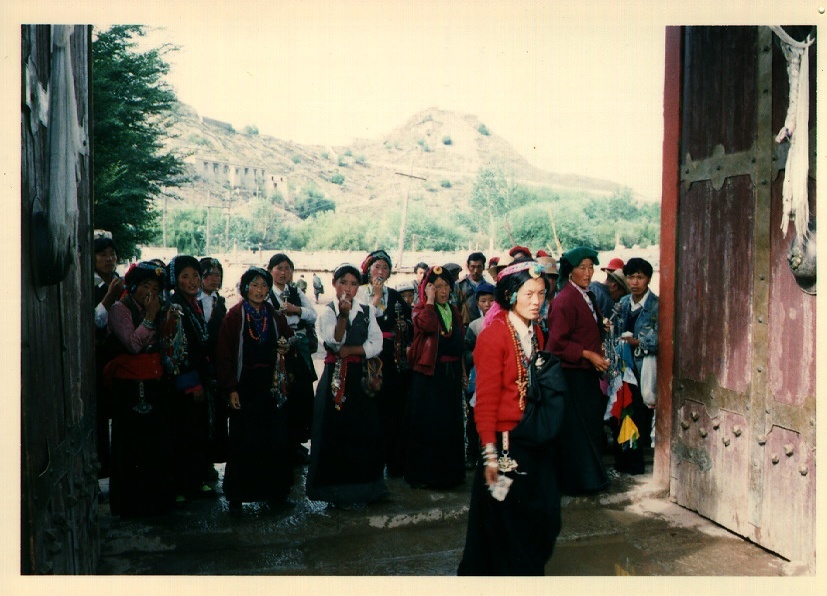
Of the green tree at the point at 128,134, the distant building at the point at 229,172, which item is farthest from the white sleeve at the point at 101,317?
the distant building at the point at 229,172

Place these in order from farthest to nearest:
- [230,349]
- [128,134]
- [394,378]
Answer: [128,134], [394,378], [230,349]

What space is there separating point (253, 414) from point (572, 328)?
2.41m

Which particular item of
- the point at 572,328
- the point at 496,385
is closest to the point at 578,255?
the point at 572,328

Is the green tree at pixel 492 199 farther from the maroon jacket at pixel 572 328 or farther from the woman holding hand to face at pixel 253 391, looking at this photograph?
the woman holding hand to face at pixel 253 391

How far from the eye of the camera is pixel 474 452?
6.83 meters

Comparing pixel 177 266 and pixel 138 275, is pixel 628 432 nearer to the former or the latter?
pixel 177 266

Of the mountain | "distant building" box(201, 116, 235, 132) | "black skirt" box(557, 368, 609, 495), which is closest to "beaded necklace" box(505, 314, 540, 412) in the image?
"black skirt" box(557, 368, 609, 495)

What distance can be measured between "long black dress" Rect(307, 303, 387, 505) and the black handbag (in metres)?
2.07

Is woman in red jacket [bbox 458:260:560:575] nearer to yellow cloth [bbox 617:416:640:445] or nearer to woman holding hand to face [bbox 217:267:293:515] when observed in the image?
woman holding hand to face [bbox 217:267:293:515]

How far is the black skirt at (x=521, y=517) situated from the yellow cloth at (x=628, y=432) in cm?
261

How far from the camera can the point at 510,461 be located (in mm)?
3721

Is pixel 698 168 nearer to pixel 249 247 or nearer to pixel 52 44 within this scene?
pixel 52 44

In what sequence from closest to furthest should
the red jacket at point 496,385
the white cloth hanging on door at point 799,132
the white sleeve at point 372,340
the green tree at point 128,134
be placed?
the red jacket at point 496,385 → the white cloth hanging on door at point 799,132 → the white sleeve at point 372,340 → the green tree at point 128,134

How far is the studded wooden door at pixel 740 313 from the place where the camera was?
14.4 ft
